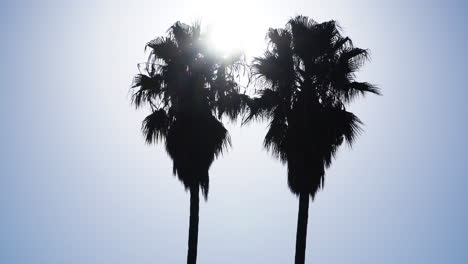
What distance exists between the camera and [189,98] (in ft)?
77.9

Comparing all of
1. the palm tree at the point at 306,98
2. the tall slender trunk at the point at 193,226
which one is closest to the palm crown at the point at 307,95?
the palm tree at the point at 306,98

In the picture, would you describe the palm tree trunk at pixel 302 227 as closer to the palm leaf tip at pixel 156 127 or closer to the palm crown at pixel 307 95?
the palm crown at pixel 307 95

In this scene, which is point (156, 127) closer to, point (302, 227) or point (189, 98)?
point (189, 98)

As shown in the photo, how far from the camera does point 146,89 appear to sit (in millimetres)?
24266

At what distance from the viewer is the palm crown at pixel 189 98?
23.0m

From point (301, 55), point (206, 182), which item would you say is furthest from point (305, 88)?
point (206, 182)

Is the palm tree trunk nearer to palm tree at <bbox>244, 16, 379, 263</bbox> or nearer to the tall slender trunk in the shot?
palm tree at <bbox>244, 16, 379, 263</bbox>

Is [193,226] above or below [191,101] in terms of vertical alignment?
below

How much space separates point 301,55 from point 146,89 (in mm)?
6877

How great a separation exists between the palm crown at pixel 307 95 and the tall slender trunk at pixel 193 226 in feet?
11.8

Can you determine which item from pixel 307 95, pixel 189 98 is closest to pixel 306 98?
pixel 307 95

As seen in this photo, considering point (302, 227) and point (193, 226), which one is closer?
point (302, 227)

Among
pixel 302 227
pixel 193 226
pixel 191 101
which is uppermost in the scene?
pixel 191 101

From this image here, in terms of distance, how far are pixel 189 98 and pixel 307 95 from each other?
5013 mm
